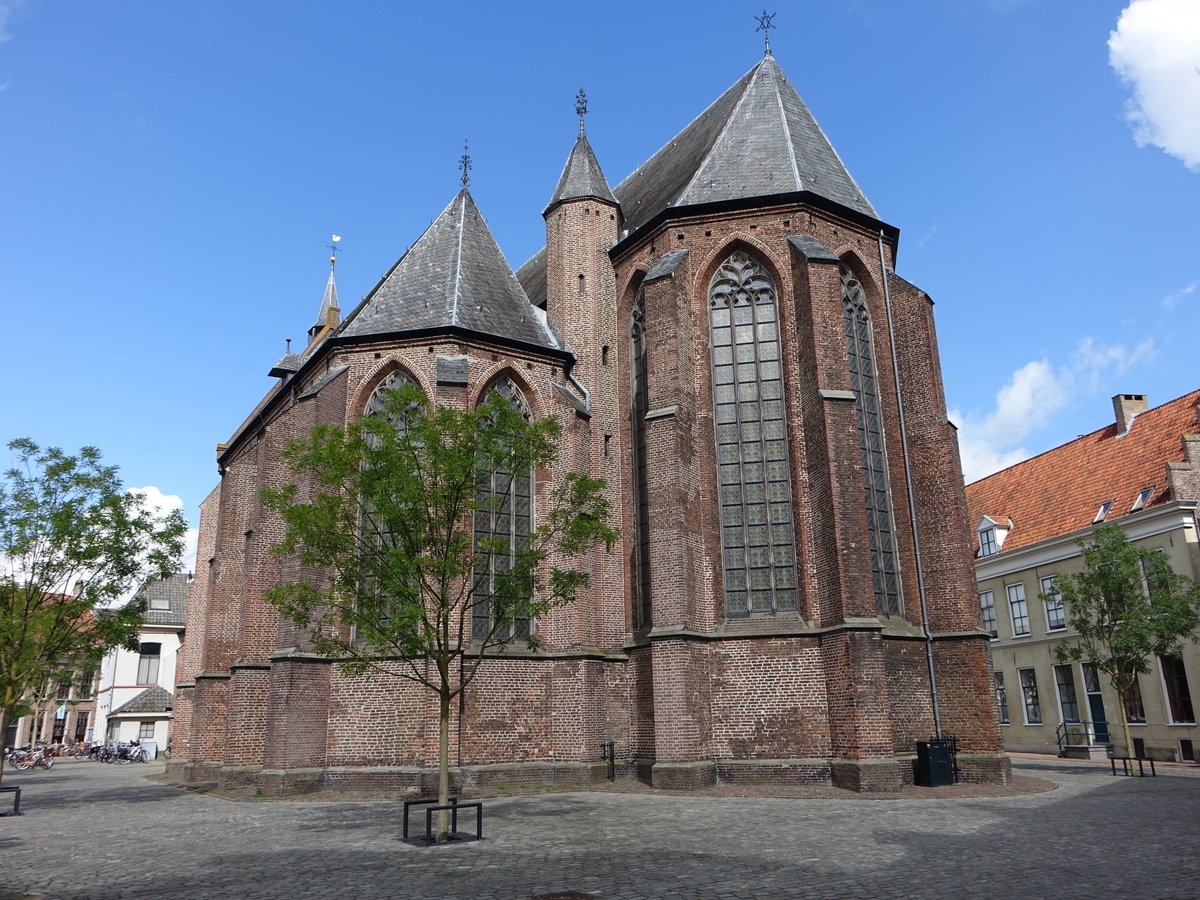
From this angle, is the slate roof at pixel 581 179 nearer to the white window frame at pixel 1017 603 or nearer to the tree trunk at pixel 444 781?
the tree trunk at pixel 444 781

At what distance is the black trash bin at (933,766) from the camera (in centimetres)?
1666

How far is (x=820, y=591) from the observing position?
58.0ft

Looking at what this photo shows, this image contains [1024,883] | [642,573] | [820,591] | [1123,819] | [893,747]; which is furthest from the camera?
[642,573]

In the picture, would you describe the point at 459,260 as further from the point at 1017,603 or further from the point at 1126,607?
the point at 1017,603

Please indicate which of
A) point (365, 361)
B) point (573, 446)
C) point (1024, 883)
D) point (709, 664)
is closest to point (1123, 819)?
point (1024, 883)

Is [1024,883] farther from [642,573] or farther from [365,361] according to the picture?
[365,361]

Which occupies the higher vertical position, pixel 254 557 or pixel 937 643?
pixel 254 557

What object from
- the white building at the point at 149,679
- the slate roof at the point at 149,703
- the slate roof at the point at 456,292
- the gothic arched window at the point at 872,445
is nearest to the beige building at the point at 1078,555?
the gothic arched window at the point at 872,445

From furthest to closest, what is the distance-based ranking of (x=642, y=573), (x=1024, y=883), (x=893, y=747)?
(x=642, y=573) → (x=893, y=747) → (x=1024, y=883)

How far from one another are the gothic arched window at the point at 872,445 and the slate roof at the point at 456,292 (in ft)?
24.4

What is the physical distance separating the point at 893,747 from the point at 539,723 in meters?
7.30

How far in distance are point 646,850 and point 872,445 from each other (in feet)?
40.4

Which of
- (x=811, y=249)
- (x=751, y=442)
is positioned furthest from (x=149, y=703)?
(x=811, y=249)

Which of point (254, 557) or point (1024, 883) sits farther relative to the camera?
point (254, 557)
